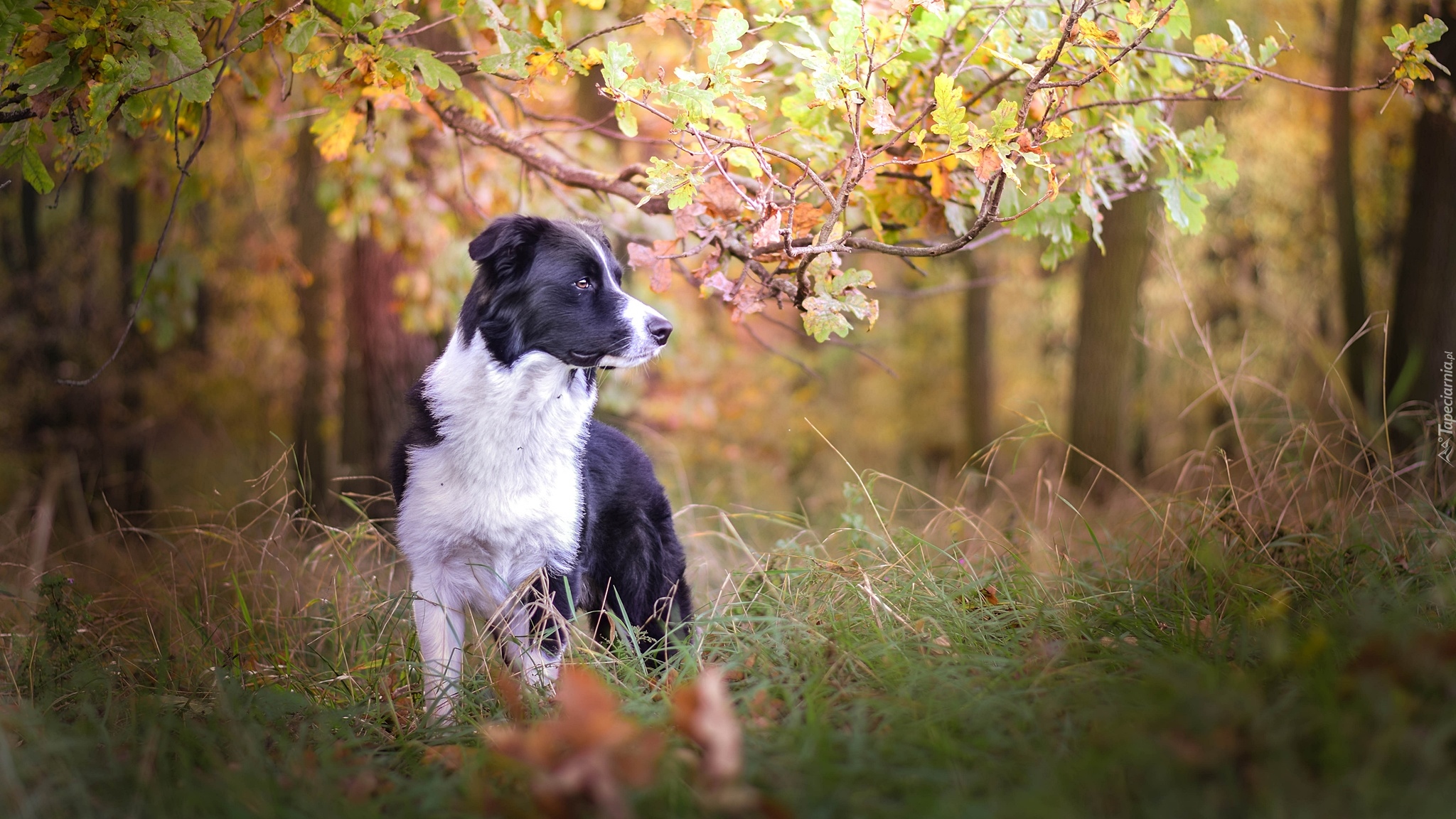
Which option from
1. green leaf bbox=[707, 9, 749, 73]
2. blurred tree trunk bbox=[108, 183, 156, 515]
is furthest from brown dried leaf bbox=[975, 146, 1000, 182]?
blurred tree trunk bbox=[108, 183, 156, 515]

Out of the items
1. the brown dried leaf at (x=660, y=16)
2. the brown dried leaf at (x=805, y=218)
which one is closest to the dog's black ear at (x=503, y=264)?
the brown dried leaf at (x=660, y=16)

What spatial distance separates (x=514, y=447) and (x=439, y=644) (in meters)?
0.71

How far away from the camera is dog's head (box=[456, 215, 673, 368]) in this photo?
129 inches

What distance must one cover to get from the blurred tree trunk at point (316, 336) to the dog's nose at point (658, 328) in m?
4.47

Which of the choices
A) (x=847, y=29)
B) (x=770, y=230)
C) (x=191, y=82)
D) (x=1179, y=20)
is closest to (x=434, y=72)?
(x=191, y=82)

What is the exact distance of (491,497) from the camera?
3.25 m

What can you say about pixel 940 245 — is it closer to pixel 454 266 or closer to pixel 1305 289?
pixel 454 266

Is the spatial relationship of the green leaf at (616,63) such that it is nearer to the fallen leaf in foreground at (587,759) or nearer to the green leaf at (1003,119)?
the green leaf at (1003,119)

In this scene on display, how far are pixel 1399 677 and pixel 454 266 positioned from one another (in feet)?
17.0

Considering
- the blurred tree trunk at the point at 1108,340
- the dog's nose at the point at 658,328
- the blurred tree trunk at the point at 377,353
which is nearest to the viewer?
the dog's nose at the point at 658,328

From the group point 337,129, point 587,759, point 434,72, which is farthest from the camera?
point 337,129

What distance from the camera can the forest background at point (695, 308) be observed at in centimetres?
381

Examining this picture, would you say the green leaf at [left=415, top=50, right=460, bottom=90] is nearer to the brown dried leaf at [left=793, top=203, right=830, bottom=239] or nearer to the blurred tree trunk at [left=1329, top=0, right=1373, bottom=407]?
the brown dried leaf at [left=793, top=203, right=830, bottom=239]

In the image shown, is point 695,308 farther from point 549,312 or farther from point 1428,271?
point 549,312
